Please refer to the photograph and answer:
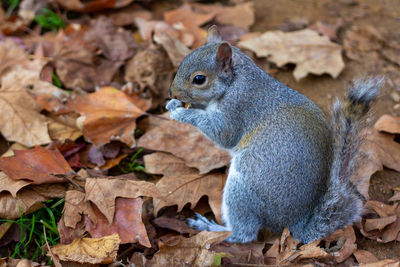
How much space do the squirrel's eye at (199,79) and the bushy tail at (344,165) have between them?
713 millimetres

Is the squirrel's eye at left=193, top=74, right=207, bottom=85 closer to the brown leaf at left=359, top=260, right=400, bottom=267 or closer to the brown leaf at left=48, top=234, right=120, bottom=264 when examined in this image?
the brown leaf at left=48, top=234, right=120, bottom=264

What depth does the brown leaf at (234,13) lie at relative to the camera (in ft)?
13.4

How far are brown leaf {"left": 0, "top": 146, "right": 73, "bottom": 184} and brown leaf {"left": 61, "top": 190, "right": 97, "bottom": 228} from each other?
16cm

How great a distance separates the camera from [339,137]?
225 cm

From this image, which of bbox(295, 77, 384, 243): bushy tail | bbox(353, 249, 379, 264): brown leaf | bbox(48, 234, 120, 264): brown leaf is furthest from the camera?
bbox(353, 249, 379, 264): brown leaf

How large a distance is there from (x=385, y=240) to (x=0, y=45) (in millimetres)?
3137

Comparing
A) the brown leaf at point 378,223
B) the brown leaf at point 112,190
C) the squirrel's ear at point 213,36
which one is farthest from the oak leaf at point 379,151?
the brown leaf at point 112,190

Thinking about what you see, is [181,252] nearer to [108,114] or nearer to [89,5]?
[108,114]

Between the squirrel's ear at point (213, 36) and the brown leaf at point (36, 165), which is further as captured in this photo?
the squirrel's ear at point (213, 36)

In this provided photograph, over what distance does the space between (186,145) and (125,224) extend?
80 cm

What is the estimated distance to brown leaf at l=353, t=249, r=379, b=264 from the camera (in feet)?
7.94

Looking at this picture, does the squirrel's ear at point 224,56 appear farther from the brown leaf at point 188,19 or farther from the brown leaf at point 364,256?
the brown leaf at point 188,19

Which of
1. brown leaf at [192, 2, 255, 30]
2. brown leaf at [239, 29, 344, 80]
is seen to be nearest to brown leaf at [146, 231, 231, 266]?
brown leaf at [239, 29, 344, 80]

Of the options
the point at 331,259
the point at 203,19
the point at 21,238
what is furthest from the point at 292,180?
the point at 203,19
